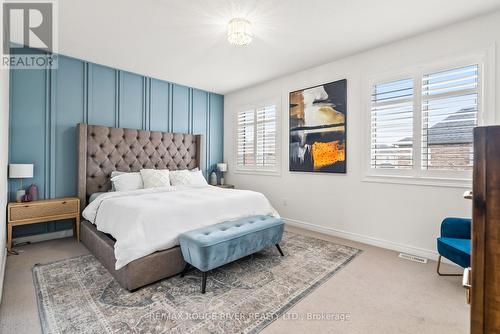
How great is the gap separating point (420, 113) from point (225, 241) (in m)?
2.74

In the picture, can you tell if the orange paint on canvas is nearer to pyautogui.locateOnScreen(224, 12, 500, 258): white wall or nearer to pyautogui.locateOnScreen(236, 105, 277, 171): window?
pyautogui.locateOnScreen(224, 12, 500, 258): white wall

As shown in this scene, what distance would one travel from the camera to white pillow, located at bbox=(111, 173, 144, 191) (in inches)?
143

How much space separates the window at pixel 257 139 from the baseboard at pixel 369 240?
1182 millimetres

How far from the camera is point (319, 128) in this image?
3924mm

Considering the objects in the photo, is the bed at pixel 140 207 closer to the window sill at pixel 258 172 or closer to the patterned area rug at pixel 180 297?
the patterned area rug at pixel 180 297

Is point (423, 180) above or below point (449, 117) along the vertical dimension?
below

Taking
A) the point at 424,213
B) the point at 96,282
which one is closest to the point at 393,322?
the point at 424,213

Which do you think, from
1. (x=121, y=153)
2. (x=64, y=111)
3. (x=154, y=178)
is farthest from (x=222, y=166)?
(x=64, y=111)

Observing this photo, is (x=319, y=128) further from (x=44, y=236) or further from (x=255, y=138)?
(x=44, y=236)

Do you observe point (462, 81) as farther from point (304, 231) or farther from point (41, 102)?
point (41, 102)

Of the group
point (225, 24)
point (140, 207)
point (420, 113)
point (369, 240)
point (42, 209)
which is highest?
point (225, 24)

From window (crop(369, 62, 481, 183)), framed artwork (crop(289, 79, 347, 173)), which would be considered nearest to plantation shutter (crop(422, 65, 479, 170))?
window (crop(369, 62, 481, 183))

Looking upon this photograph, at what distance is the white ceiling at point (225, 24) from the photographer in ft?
7.92

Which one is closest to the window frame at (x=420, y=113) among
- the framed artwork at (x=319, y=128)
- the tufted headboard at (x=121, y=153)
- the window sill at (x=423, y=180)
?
the window sill at (x=423, y=180)
